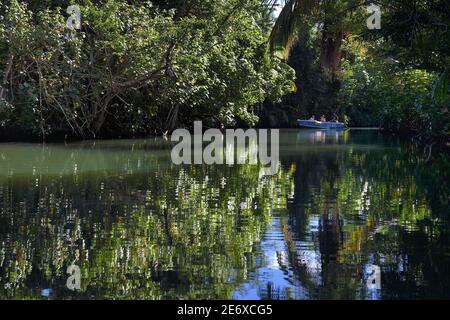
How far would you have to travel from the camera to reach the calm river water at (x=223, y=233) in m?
6.62

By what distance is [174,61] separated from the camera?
91.0 feet

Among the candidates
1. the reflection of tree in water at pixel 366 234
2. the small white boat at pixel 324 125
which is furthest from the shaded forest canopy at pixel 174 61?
the small white boat at pixel 324 125

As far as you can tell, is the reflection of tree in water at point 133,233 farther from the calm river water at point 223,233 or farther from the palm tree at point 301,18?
the palm tree at point 301,18

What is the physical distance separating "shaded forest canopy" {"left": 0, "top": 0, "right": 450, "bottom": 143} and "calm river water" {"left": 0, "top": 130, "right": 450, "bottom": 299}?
4.02 meters

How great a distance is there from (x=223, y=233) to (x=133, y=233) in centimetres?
109

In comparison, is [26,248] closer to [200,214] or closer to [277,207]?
[200,214]

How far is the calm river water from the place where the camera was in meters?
6.62

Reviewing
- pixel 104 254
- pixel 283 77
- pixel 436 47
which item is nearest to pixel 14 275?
pixel 104 254

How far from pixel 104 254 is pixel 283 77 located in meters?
32.1

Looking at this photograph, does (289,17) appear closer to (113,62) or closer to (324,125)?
(113,62)

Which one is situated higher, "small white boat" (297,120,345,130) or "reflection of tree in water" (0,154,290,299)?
"small white boat" (297,120,345,130)

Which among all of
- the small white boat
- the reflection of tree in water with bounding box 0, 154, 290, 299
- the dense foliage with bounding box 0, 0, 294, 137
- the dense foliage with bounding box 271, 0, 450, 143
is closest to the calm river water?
the reflection of tree in water with bounding box 0, 154, 290, 299

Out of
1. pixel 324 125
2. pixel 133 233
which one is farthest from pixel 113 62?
pixel 324 125

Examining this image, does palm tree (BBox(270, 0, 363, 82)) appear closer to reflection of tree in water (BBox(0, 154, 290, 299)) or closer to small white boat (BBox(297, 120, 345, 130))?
reflection of tree in water (BBox(0, 154, 290, 299))
